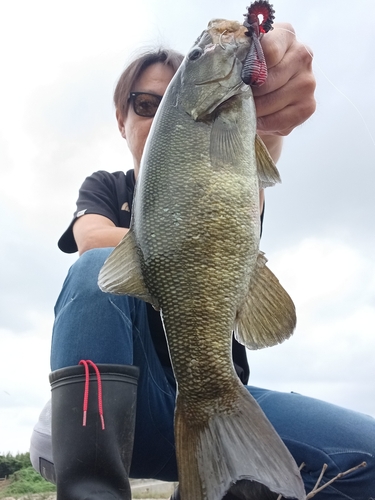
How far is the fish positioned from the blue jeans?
34cm

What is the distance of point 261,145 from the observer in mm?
1642

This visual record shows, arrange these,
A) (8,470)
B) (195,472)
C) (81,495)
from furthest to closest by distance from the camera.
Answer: (8,470), (81,495), (195,472)

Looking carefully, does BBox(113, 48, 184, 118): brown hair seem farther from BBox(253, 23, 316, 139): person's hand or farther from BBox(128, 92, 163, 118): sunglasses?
BBox(253, 23, 316, 139): person's hand

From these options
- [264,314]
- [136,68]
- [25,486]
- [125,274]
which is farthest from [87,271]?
[25,486]

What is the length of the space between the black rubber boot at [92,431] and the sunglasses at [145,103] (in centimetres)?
165

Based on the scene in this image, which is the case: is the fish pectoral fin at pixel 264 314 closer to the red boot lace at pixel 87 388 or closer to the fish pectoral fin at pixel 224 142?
the fish pectoral fin at pixel 224 142

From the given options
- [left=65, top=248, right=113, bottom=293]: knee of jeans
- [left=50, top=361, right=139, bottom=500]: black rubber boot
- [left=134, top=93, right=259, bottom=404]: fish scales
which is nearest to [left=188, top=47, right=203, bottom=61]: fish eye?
[left=134, top=93, right=259, bottom=404]: fish scales

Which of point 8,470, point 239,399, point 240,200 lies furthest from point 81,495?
A: point 8,470

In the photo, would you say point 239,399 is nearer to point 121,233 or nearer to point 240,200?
point 240,200

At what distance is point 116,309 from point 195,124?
70 cm

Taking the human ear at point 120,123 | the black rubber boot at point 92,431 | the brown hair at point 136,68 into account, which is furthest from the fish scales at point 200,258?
the human ear at point 120,123

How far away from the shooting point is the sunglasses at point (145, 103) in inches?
114

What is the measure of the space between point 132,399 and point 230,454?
19.4 inches

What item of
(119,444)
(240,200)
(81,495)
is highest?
(240,200)
